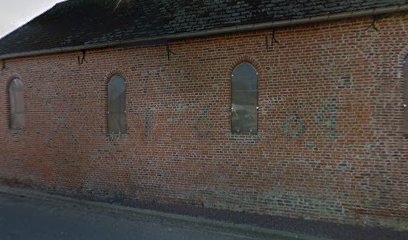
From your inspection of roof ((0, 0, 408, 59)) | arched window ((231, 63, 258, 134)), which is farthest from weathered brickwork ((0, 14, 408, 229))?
roof ((0, 0, 408, 59))

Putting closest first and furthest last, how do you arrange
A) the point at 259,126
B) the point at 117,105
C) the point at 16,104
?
the point at 259,126
the point at 117,105
the point at 16,104

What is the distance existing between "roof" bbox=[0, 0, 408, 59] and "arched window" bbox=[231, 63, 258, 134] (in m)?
1.03

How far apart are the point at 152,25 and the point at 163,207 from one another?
191 inches

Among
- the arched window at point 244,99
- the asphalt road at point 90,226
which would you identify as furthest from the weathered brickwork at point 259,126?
the asphalt road at point 90,226

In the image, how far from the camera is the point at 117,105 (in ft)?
29.1

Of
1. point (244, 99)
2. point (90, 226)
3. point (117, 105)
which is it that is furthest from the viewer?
point (117, 105)

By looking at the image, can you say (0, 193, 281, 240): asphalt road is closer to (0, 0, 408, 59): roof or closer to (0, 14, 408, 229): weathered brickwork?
(0, 14, 408, 229): weathered brickwork

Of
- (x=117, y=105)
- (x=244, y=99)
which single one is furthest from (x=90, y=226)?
(x=244, y=99)

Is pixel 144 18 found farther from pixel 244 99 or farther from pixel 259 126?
pixel 259 126

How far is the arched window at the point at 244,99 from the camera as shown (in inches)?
282

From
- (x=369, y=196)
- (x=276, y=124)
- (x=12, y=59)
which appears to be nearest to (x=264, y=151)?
(x=276, y=124)

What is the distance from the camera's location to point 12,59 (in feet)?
34.8

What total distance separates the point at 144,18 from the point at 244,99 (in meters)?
4.17

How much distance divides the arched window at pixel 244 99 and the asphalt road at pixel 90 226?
2.35 metres
